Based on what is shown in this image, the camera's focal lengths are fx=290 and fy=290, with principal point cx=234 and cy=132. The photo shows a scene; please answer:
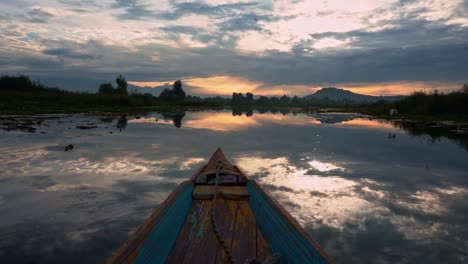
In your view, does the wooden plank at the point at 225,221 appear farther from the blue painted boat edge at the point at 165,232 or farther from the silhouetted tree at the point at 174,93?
the silhouetted tree at the point at 174,93

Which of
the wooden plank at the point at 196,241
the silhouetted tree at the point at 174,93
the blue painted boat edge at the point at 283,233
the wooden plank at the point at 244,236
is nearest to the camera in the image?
the blue painted boat edge at the point at 283,233

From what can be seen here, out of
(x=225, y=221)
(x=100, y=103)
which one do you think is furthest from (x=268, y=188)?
(x=100, y=103)

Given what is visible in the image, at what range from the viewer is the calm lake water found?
4941 millimetres

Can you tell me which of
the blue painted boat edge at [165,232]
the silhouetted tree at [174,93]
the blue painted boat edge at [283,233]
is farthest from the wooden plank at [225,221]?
the silhouetted tree at [174,93]

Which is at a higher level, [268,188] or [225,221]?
[225,221]

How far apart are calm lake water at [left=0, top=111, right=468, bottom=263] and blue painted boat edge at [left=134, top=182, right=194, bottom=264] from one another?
3.68 ft

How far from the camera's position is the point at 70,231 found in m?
5.30

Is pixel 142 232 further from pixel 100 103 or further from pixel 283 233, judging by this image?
pixel 100 103

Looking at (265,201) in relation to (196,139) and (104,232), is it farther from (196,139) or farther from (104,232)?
(196,139)

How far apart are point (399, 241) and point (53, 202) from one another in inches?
288

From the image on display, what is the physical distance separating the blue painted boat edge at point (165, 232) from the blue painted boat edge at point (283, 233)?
1330 millimetres

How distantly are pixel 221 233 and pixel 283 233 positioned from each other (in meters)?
1.04

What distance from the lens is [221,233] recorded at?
4.66 m

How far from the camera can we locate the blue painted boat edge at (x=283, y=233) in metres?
3.38
